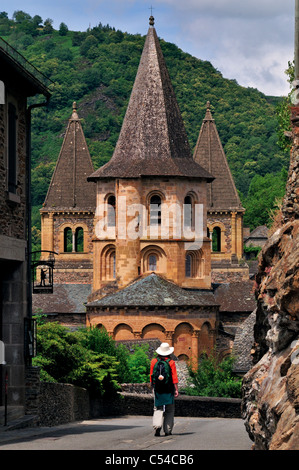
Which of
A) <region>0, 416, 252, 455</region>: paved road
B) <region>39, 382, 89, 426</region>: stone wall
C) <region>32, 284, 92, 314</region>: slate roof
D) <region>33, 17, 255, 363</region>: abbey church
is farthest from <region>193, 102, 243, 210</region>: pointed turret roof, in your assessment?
<region>0, 416, 252, 455</region>: paved road

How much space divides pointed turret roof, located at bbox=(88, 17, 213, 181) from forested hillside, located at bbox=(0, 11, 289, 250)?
58.8 metres

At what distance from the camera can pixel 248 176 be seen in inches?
5999

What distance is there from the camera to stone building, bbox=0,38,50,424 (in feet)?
65.2

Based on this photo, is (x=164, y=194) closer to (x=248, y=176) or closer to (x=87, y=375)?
(x=87, y=375)

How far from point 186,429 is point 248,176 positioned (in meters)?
134

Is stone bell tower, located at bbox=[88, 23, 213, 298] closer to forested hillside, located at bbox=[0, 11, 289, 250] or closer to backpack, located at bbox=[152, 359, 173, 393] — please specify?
backpack, located at bbox=[152, 359, 173, 393]

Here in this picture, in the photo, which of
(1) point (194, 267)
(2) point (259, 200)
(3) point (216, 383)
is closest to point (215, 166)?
(1) point (194, 267)

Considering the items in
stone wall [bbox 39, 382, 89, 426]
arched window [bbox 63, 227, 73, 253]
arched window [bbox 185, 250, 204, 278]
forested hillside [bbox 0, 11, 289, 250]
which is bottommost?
stone wall [bbox 39, 382, 89, 426]

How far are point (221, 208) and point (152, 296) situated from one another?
27.6 metres

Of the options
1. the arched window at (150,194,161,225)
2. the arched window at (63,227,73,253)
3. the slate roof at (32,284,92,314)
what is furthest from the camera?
the arched window at (63,227,73,253)

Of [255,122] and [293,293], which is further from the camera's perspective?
[255,122]

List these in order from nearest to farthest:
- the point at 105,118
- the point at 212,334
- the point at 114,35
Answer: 1. the point at 212,334
2. the point at 105,118
3. the point at 114,35

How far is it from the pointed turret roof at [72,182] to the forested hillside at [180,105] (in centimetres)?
3832
